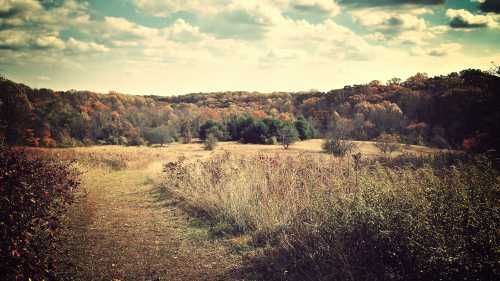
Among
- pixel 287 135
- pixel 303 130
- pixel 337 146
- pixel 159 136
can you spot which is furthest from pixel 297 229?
pixel 159 136

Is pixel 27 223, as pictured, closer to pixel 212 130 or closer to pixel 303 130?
pixel 303 130

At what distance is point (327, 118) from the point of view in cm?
5481

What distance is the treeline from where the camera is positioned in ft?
84.4

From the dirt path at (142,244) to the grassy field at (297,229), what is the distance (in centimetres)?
2

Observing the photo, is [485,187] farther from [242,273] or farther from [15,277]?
[15,277]

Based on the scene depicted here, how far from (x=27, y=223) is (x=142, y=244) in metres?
2.09

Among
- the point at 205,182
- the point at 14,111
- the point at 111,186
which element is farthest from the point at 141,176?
the point at 14,111

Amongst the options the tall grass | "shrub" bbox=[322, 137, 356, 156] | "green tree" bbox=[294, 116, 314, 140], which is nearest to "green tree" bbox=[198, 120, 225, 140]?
"green tree" bbox=[294, 116, 314, 140]

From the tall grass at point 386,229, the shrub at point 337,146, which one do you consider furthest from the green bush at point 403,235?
the shrub at point 337,146

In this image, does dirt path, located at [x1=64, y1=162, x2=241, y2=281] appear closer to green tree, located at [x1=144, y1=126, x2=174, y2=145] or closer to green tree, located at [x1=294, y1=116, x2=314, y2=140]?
green tree, located at [x1=294, y1=116, x2=314, y2=140]

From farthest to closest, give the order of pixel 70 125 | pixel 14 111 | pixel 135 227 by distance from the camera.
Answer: pixel 70 125
pixel 14 111
pixel 135 227

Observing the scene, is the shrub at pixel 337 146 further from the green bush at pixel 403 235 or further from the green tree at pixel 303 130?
the green bush at pixel 403 235

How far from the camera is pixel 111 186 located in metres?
12.1

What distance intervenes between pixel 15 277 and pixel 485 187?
6.23m
